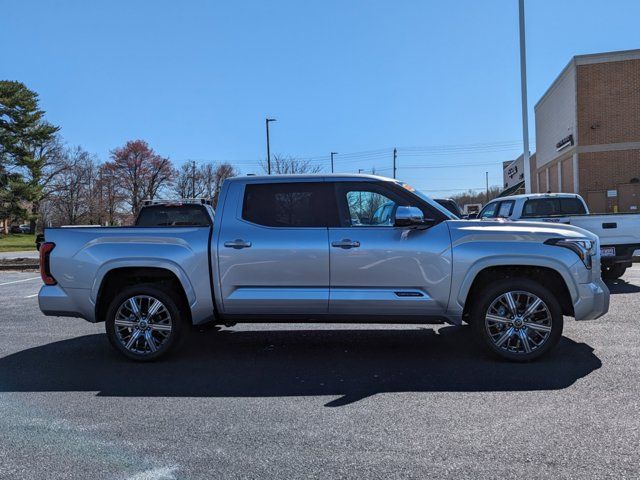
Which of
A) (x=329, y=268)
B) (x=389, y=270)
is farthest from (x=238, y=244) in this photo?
(x=389, y=270)

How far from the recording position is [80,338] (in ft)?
23.2

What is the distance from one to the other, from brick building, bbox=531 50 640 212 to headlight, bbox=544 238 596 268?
21942mm

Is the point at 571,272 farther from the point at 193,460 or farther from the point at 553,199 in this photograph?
the point at 553,199

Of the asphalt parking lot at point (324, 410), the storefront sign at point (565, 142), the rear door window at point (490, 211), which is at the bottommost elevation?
the asphalt parking lot at point (324, 410)

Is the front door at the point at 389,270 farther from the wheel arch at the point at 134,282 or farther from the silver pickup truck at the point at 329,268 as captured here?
the wheel arch at the point at 134,282

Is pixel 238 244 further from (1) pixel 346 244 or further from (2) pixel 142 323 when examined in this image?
(2) pixel 142 323

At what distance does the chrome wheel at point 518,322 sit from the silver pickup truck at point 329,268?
1 cm

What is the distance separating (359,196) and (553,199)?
8.04 m

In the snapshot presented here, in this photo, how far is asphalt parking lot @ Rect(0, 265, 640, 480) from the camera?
332 centimetres

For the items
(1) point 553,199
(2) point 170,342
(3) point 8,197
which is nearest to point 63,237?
(2) point 170,342

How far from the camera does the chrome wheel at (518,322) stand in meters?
5.33

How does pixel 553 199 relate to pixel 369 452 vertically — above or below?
above

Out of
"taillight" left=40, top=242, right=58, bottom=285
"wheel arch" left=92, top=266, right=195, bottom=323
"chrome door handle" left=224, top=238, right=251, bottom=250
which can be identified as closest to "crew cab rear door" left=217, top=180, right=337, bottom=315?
"chrome door handle" left=224, top=238, right=251, bottom=250

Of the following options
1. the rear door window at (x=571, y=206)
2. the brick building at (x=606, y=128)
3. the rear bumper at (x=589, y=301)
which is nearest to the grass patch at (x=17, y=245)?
the rear door window at (x=571, y=206)
